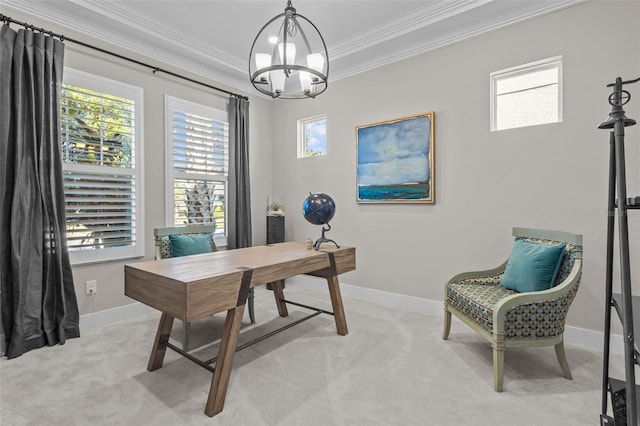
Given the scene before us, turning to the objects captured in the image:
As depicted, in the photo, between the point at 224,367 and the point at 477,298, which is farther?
the point at 477,298

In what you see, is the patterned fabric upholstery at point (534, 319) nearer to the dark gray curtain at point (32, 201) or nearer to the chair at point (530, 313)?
the chair at point (530, 313)

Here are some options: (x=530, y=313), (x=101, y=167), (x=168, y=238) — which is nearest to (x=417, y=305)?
(x=530, y=313)

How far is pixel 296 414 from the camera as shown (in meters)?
1.74

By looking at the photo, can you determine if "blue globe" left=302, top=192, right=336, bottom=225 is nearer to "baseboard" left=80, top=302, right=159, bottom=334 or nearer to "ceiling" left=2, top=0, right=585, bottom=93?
"ceiling" left=2, top=0, right=585, bottom=93

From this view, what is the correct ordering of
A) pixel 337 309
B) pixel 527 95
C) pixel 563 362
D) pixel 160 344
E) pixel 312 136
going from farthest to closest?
pixel 312 136 → pixel 527 95 → pixel 337 309 → pixel 160 344 → pixel 563 362

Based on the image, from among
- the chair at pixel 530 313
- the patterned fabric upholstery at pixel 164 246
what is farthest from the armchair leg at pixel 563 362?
the patterned fabric upholstery at pixel 164 246

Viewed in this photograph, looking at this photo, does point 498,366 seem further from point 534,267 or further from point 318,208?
point 318,208

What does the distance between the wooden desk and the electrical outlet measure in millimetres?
1324

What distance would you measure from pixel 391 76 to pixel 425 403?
126 inches

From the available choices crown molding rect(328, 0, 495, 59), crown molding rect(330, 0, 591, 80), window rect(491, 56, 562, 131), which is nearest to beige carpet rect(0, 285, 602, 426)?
window rect(491, 56, 562, 131)

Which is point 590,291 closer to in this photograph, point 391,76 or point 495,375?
point 495,375

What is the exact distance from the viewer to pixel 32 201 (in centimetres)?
256

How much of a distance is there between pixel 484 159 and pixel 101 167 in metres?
3.67

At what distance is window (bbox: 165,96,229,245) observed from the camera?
370 centimetres
